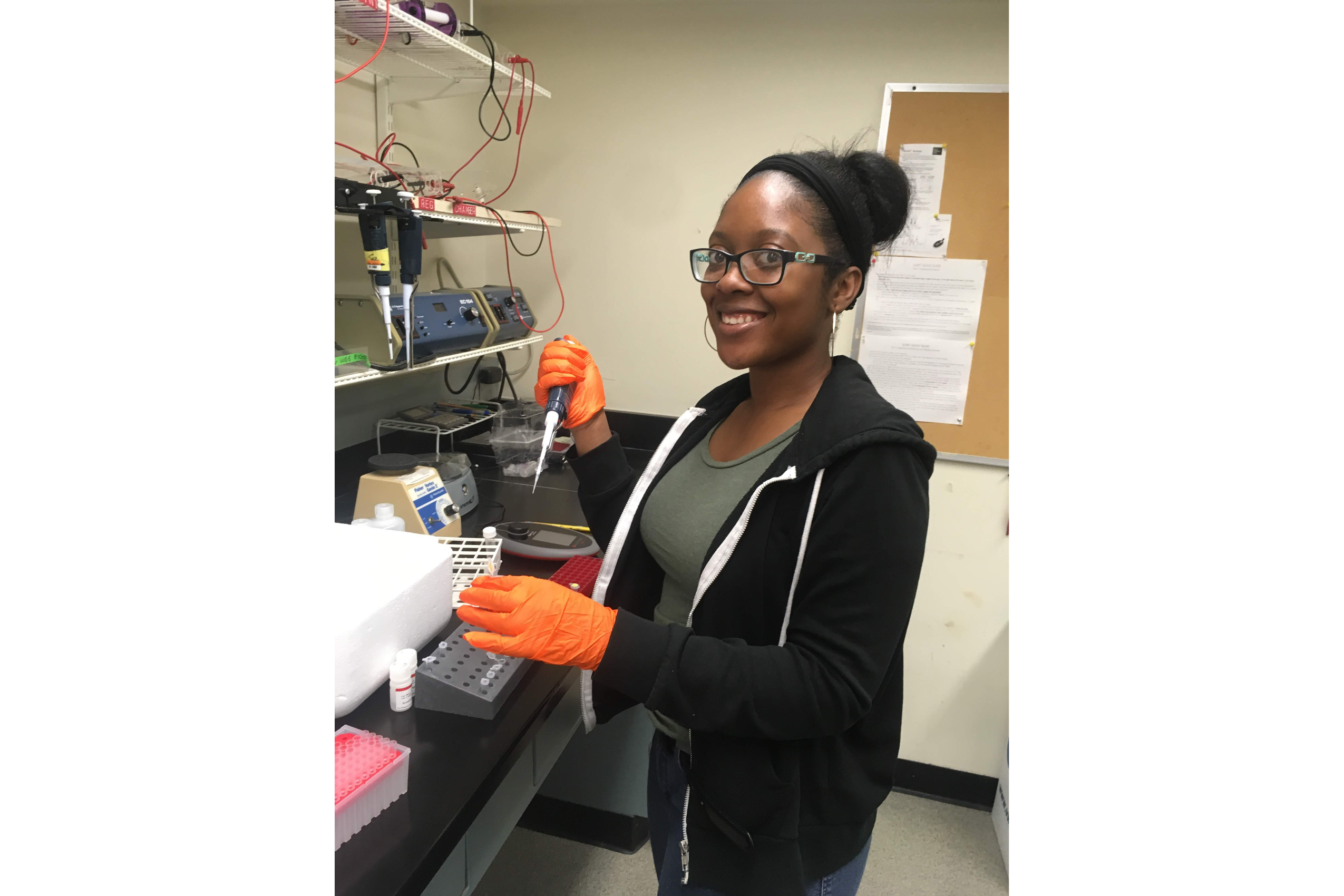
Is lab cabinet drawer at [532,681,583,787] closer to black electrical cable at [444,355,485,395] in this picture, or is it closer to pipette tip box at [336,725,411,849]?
pipette tip box at [336,725,411,849]

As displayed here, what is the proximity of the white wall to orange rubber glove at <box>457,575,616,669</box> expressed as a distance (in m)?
1.39

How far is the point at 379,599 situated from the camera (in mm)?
1002

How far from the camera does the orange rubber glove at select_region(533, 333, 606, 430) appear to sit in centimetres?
137

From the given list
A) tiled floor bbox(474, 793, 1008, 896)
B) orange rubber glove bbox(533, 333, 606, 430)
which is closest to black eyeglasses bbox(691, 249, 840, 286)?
orange rubber glove bbox(533, 333, 606, 430)

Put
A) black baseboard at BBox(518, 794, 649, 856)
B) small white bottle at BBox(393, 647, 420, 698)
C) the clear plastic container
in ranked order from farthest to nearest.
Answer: the clear plastic container < black baseboard at BBox(518, 794, 649, 856) < small white bottle at BBox(393, 647, 420, 698)

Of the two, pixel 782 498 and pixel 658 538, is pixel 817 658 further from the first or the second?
pixel 658 538

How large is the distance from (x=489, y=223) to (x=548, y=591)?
4.07 ft

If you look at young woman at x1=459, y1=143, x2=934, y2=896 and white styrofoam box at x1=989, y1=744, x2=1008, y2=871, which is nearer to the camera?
young woman at x1=459, y1=143, x2=934, y2=896

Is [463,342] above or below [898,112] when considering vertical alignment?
below

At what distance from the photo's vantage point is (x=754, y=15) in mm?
2219

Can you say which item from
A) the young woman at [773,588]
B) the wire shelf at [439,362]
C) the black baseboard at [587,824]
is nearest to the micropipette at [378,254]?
the wire shelf at [439,362]

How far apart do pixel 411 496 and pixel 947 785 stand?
2153mm

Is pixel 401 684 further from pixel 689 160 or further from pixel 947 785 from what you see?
pixel 947 785
